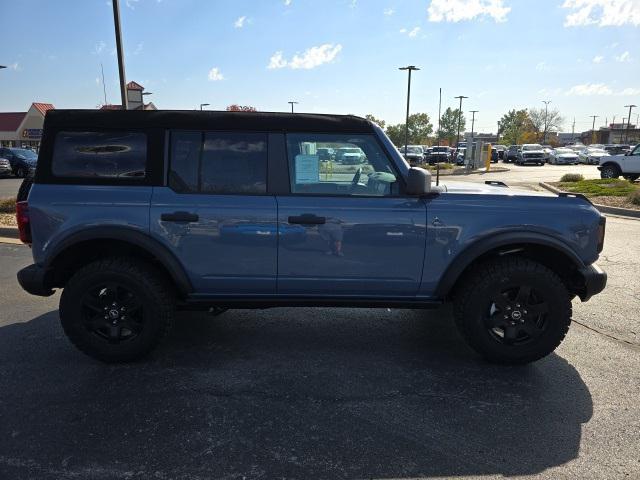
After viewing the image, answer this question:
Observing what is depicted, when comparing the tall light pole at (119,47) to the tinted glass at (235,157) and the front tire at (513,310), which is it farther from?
the front tire at (513,310)

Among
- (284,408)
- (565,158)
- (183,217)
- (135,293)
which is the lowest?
(284,408)

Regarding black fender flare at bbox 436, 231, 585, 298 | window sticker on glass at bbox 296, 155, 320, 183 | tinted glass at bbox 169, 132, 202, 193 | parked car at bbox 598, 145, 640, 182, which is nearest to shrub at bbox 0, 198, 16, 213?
tinted glass at bbox 169, 132, 202, 193

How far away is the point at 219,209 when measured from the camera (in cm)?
353

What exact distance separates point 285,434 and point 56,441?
1300 millimetres

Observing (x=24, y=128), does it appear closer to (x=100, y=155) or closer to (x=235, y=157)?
(x=100, y=155)

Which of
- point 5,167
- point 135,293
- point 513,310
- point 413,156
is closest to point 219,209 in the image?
point 135,293

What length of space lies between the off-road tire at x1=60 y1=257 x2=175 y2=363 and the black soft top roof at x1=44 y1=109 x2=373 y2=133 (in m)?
1.03

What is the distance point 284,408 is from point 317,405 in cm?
21

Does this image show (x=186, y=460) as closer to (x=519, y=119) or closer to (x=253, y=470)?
(x=253, y=470)

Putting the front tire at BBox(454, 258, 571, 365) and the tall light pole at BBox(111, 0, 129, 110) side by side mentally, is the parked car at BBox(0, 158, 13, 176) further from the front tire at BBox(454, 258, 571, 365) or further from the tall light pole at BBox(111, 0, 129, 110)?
the front tire at BBox(454, 258, 571, 365)

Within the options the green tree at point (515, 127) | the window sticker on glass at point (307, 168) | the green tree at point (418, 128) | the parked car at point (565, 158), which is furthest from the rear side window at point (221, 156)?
the green tree at point (515, 127)

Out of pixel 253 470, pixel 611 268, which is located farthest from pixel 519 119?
pixel 253 470

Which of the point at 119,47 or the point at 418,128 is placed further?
the point at 418,128

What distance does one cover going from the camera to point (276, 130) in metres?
3.62
